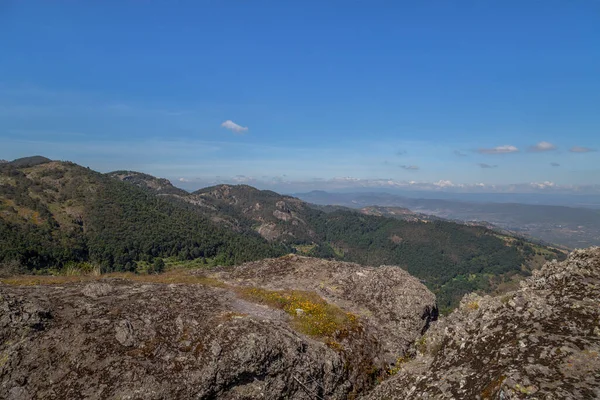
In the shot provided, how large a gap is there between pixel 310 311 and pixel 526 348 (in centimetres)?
1031

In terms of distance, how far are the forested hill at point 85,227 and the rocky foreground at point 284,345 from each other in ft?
362

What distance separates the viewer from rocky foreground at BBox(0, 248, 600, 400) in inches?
303

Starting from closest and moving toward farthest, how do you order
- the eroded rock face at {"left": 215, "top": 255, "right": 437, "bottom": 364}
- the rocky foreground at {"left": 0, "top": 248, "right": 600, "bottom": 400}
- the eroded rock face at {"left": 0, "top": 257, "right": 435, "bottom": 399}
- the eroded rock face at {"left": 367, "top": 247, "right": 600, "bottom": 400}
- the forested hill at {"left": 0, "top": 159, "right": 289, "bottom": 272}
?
the eroded rock face at {"left": 367, "top": 247, "right": 600, "bottom": 400} < the rocky foreground at {"left": 0, "top": 248, "right": 600, "bottom": 400} < the eroded rock face at {"left": 0, "top": 257, "right": 435, "bottom": 399} < the eroded rock face at {"left": 215, "top": 255, "right": 437, "bottom": 364} < the forested hill at {"left": 0, "top": 159, "right": 289, "bottom": 272}

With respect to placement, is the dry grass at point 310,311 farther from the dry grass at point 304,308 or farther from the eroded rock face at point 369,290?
the eroded rock face at point 369,290

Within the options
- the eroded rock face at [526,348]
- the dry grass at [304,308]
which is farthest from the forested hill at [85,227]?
the eroded rock face at [526,348]

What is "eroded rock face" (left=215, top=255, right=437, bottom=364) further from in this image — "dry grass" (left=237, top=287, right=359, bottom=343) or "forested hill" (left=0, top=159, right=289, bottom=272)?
"forested hill" (left=0, top=159, right=289, bottom=272)

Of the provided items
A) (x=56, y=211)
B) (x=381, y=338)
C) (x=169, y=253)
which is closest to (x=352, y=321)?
(x=381, y=338)

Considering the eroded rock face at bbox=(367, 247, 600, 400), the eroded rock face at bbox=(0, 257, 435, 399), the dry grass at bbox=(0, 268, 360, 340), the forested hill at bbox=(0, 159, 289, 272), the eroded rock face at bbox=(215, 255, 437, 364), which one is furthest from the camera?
the forested hill at bbox=(0, 159, 289, 272)

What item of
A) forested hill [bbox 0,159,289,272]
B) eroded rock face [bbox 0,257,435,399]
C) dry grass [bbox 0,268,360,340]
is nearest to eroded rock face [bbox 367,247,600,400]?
eroded rock face [bbox 0,257,435,399]

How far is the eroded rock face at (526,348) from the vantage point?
6.65 metres

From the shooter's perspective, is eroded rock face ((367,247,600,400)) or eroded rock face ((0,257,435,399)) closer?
eroded rock face ((367,247,600,400))

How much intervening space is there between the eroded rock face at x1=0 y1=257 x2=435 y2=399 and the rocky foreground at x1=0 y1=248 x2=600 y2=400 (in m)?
0.04

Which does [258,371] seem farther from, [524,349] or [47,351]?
[524,349]

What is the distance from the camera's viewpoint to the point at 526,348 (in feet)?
25.5
